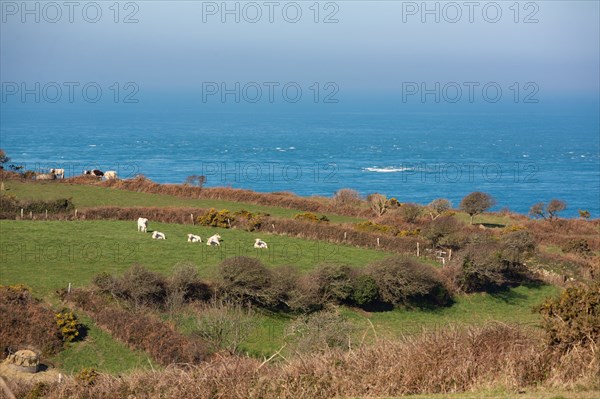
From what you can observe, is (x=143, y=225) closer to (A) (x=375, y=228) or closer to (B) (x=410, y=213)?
(A) (x=375, y=228)

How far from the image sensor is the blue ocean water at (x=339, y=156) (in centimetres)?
8606

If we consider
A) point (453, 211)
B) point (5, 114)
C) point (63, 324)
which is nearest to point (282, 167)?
point (453, 211)

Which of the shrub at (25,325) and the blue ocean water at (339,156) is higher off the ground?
the blue ocean water at (339,156)

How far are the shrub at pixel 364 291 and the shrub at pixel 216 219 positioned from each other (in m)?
13.7

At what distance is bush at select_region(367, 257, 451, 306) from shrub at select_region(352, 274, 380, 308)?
1.29ft

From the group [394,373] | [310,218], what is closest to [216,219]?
[310,218]

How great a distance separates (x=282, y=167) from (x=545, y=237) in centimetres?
5915

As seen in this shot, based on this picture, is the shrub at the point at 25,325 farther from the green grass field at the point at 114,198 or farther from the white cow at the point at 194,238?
the green grass field at the point at 114,198

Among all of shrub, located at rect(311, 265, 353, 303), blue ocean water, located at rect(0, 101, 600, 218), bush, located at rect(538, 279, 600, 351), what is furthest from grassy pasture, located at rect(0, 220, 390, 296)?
blue ocean water, located at rect(0, 101, 600, 218)

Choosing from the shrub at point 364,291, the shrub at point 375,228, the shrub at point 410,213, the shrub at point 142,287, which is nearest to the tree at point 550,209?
the shrub at point 410,213

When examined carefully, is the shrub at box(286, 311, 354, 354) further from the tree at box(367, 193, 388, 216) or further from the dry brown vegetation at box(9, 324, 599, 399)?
the tree at box(367, 193, 388, 216)

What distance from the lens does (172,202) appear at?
51.1 metres

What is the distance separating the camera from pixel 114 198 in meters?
51.2

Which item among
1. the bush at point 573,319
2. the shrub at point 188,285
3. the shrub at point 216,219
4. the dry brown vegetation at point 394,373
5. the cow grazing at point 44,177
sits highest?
the cow grazing at point 44,177
